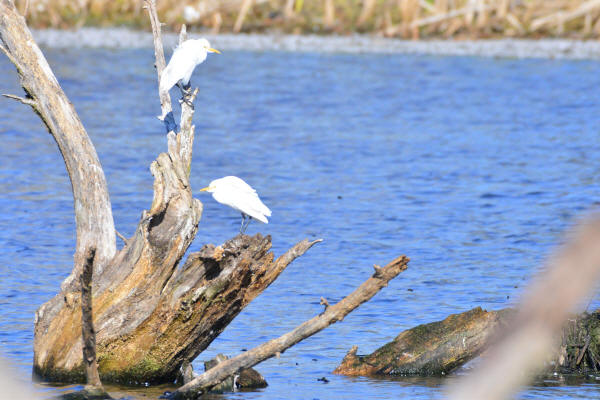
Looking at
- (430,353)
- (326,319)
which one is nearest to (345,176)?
(430,353)

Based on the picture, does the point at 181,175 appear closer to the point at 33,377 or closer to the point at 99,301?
the point at 99,301

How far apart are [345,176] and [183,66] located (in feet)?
32.4

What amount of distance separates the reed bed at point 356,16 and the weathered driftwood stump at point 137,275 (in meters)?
26.1

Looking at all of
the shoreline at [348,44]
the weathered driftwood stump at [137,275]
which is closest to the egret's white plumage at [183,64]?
the weathered driftwood stump at [137,275]

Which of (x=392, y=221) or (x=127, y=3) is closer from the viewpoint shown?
(x=392, y=221)

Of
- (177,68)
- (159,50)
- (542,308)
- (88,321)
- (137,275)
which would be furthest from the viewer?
(177,68)

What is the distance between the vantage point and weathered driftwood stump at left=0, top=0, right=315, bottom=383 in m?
6.11

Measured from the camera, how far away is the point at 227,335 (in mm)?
7957

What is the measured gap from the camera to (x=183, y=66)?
7219 millimetres

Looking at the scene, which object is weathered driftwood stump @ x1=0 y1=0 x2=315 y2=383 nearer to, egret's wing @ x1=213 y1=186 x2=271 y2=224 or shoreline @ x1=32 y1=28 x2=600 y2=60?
egret's wing @ x1=213 y1=186 x2=271 y2=224

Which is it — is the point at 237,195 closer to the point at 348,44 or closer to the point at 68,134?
the point at 68,134

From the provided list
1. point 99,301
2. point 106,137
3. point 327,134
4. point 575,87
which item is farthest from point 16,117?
point 99,301

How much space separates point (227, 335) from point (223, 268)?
205 cm

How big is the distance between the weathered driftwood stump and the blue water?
60 centimetres
